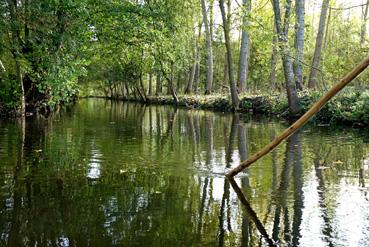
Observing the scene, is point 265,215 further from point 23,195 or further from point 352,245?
point 23,195

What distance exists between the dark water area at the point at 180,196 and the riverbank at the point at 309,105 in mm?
6665

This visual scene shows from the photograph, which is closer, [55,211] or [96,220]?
[96,220]

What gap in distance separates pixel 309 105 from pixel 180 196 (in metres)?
16.1

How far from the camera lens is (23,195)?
20.7ft

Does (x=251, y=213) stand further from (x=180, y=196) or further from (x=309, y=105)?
(x=309, y=105)

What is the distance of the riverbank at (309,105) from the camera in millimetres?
17492

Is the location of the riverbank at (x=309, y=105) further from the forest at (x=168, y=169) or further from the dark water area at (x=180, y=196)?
the dark water area at (x=180, y=196)

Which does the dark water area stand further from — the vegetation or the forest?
the vegetation

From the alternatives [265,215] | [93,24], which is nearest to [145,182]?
[265,215]

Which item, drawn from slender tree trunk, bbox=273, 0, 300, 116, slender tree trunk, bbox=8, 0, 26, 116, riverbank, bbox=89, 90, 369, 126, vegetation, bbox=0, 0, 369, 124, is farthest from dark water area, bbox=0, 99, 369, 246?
slender tree trunk, bbox=273, 0, 300, 116

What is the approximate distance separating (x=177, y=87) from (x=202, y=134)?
45.8 m

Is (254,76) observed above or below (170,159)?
above

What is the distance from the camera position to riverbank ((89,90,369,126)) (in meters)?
17.5

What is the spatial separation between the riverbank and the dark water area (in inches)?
262
